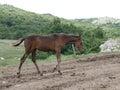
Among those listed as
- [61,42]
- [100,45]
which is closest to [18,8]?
[100,45]

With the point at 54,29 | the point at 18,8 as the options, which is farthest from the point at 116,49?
the point at 18,8

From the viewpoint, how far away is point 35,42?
14297 mm

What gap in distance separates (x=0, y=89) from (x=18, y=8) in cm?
15154

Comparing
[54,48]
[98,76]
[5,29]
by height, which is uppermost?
[54,48]

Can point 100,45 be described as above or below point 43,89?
below

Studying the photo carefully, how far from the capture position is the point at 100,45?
1256 inches

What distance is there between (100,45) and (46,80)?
65.2 feet

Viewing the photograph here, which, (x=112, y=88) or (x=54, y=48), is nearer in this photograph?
(x=112, y=88)

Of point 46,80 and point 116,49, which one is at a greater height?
point 46,80

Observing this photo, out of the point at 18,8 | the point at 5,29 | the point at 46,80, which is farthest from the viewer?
the point at 18,8

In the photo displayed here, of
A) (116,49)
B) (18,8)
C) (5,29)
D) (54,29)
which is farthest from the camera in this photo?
(18,8)

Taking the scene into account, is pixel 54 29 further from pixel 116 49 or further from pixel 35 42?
pixel 35 42

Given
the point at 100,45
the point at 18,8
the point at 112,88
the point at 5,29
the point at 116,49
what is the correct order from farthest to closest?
the point at 18,8
the point at 5,29
the point at 100,45
the point at 116,49
the point at 112,88

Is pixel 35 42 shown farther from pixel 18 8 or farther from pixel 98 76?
pixel 18 8
